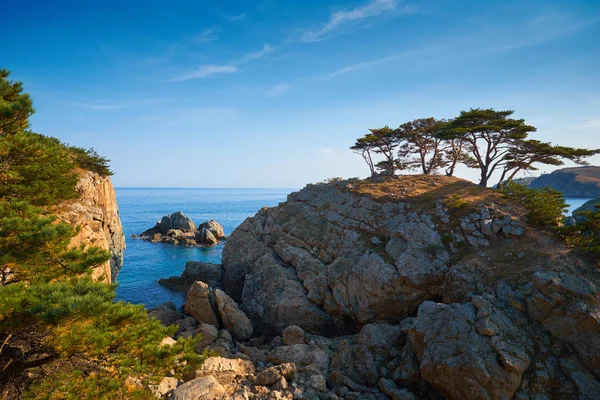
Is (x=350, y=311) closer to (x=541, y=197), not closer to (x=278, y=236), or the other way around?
(x=278, y=236)

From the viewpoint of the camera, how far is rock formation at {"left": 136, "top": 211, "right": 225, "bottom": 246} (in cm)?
6069

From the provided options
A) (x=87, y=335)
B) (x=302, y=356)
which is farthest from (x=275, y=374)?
(x=87, y=335)

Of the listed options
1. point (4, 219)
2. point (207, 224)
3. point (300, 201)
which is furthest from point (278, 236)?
point (207, 224)

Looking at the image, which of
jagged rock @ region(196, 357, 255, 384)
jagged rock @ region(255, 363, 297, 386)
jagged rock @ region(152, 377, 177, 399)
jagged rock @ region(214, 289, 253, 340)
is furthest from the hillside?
jagged rock @ region(152, 377, 177, 399)

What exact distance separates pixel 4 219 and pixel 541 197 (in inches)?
1233

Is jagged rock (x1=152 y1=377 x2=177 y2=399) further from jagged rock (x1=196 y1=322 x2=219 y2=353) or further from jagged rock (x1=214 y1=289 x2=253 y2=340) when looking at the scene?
jagged rock (x1=214 y1=289 x2=253 y2=340)

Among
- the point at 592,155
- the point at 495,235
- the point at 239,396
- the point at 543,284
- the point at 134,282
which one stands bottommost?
the point at 134,282

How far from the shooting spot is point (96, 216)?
2284 centimetres

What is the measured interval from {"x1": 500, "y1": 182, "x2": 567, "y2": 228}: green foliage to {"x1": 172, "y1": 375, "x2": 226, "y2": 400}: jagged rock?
81.2ft

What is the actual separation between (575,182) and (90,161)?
591ft

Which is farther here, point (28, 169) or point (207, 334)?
point (207, 334)

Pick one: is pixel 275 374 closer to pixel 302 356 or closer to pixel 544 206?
pixel 302 356

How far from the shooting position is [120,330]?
920 centimetres

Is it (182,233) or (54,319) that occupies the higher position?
(54,319)
